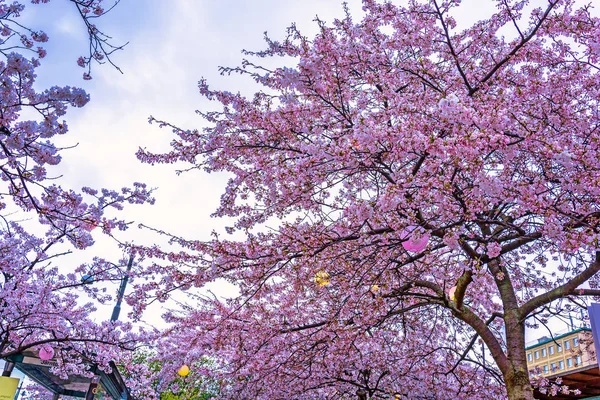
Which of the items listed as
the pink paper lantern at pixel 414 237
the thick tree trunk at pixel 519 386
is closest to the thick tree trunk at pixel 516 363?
the thick tree trunk at pixel 519 386

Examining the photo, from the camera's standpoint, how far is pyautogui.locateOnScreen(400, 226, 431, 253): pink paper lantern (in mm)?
4316

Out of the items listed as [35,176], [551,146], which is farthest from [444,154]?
[35,176]

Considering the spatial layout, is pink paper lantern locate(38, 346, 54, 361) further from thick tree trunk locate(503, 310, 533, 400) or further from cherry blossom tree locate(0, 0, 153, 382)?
thick tree trunk locate(503, 310, 533, 400)

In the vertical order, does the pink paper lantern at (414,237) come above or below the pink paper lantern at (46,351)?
above

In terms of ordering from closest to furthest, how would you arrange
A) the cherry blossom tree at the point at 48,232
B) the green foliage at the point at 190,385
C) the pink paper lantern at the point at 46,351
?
the cherry blossom tree at the point at 48,232 < the pink paper lantern at the point at 46,351 < the green foliage at the point at 190,385

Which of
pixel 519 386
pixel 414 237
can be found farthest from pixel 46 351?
pixel 519 386

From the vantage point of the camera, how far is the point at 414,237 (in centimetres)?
431

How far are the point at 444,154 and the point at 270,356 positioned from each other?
20.2 ft

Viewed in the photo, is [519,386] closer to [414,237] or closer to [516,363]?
[516,363]

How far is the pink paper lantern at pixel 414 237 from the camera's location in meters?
4.32

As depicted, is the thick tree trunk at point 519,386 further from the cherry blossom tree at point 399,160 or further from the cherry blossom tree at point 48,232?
the cherry blossom tree at point 48,232

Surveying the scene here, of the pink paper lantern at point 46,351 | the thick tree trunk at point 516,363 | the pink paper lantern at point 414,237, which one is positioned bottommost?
the pink paper lantern at point 46,351

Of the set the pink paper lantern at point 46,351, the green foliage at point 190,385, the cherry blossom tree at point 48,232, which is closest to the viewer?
the cherry blossom tree at point 48,232

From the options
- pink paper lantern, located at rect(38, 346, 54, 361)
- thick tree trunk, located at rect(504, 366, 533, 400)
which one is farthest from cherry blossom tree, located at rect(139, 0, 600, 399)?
pink paper lantern, located at rect(38, 346, 54, 361)
